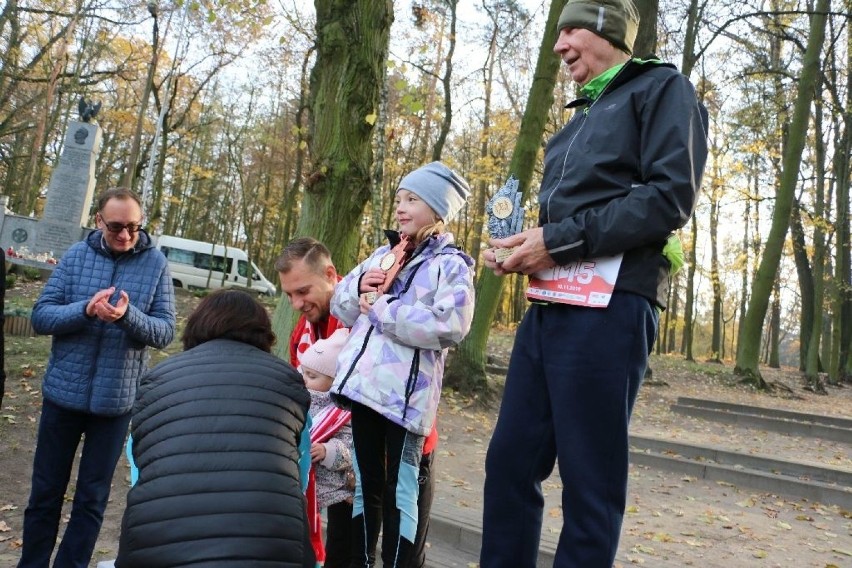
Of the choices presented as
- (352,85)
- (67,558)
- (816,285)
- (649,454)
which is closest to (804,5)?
(816,285)

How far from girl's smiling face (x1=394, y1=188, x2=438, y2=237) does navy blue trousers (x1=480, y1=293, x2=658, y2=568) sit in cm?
109

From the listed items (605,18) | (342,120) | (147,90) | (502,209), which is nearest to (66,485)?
(502,209)

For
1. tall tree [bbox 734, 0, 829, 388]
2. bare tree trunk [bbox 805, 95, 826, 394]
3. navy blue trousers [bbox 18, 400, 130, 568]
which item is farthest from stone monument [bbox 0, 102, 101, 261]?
bare tree trunk [bbox 805, 95, 826, 394]

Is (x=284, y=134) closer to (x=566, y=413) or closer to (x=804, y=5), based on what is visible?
(x=804, y=5)

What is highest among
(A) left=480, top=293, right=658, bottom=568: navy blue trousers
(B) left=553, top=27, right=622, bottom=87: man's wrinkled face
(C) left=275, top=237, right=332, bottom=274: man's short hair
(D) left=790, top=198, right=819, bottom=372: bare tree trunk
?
(D) left=790, top=198, right=819, bottom=372: bare tree trunk

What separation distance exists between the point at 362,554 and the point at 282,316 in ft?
11.2

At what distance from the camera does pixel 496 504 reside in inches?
81.0

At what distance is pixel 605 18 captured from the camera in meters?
2.12

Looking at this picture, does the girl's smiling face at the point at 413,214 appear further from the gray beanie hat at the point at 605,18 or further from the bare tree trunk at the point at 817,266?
the bare tree trunk at the point at 817,266

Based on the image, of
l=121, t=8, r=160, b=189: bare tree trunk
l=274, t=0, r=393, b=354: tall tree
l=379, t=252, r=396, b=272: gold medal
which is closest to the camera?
l=379, t=252, r=396, b=272: gold medal

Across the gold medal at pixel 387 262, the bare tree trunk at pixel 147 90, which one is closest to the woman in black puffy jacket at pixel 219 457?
the gold medal at pixel 387 262

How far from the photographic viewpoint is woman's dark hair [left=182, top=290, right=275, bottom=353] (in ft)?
7.57

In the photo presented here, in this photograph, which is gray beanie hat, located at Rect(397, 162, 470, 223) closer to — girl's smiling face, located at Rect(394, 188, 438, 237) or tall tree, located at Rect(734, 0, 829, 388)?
girl's smiling face, located at Rect(394, 188, 438, 237)

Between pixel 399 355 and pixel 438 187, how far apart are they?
0.80 meters
